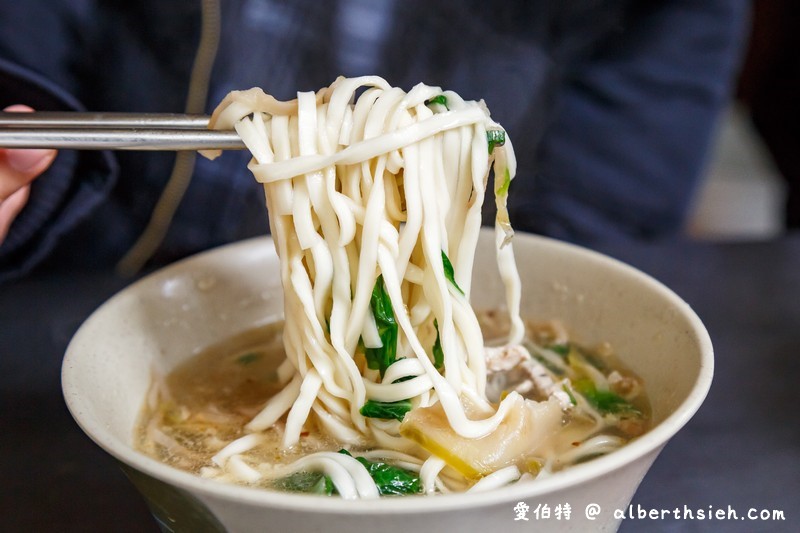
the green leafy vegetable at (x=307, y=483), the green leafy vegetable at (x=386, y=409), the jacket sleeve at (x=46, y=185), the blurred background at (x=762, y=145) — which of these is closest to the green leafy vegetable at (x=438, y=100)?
the green leafy vegetable at (x=386, y=409)

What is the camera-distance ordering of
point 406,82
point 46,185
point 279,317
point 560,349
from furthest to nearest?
1. point 406,82
2. point 46,185
3. point 279,317
4. point 560,349

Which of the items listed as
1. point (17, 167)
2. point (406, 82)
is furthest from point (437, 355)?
point (406, 82)

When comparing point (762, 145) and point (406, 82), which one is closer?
point (406, 82)

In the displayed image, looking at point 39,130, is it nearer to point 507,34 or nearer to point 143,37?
point 143,37

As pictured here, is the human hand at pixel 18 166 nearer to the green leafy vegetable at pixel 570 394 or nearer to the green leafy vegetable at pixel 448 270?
the green leafy vegetable at pixel 448 270

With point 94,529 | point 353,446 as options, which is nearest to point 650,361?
point 353,446

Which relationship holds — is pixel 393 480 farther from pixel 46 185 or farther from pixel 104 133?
pixel 46 185

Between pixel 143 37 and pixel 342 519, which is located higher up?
pixel 143 37
